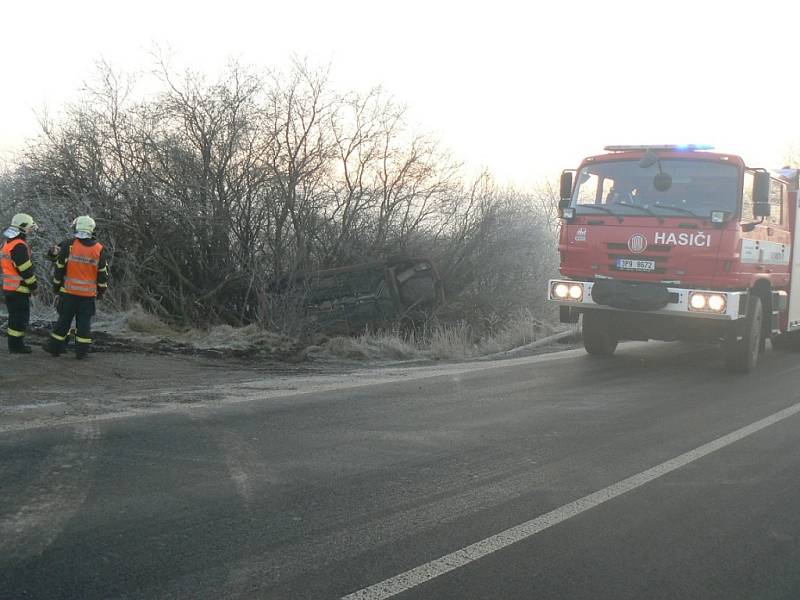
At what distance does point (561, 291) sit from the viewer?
Result: 10.5 meters

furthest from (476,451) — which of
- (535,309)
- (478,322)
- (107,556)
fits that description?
(535,309)

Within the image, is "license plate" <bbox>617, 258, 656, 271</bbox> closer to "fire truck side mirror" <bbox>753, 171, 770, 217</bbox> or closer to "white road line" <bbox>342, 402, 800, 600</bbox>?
"fire truck side mirror" <bbox>753, 171, 770, 217</bbox>

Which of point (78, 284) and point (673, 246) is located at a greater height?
point (673, 246)

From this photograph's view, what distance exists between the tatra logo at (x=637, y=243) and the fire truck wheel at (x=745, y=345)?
161 centimetres

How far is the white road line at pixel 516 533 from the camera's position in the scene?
3.45m

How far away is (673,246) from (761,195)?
4.05 feet

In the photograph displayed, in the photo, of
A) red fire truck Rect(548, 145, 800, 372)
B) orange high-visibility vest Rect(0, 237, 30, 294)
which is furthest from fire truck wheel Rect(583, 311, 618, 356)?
orange high-visibility vest Rect(0, 237, 30, 294)

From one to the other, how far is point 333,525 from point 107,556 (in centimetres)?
110

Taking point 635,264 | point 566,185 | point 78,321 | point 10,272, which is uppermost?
point 566,185

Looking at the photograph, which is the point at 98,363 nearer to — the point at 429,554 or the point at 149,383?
the point at 149,383

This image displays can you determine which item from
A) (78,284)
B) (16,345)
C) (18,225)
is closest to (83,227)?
(78,284)

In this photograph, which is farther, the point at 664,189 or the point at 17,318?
the point at 664,189

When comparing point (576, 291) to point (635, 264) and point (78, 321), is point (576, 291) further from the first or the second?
point (78, 321)

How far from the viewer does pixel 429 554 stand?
3.82 metres
